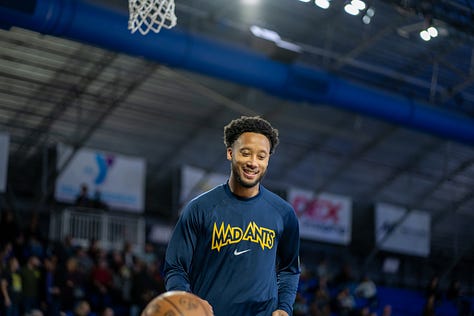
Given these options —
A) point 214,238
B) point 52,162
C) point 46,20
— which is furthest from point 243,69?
point 214,238

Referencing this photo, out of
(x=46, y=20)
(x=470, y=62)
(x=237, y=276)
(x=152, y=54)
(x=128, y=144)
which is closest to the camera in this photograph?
(x=237, y=276)

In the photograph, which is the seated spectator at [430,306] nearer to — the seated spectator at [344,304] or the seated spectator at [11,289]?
the seated spectator at [344,304]

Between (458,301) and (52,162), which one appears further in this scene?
(458,301)

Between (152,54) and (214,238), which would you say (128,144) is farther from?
(214,238)

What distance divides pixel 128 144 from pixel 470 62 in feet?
39.1

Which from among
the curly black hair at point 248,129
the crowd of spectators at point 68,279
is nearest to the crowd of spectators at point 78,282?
the crowd of spectators at point 68,279

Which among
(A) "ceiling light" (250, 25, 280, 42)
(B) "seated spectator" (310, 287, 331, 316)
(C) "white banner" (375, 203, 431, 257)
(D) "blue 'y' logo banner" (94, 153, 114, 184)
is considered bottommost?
(B) "seated spectator" (310, 287, 331, 316)

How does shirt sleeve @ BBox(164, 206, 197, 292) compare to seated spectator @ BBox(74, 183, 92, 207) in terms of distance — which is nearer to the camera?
shirt sleeve @ BBox(164, 206, 197, 292)

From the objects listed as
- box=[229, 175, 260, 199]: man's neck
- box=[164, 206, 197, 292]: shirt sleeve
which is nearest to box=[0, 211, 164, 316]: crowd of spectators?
box=[164, 206, 197, 292]: shirt sleeve

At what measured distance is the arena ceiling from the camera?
21.3 meters

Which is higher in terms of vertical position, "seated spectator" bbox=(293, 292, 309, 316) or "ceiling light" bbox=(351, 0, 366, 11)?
"ceiling light" bbox=(351, 0, 366, 11)

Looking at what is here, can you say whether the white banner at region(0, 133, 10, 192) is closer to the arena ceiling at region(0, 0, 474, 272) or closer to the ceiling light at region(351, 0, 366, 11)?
the arena ceiling at region(0, 0, 474, 272)

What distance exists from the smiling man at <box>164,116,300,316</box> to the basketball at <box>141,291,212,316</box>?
368mm

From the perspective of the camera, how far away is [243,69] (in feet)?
61.5
